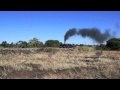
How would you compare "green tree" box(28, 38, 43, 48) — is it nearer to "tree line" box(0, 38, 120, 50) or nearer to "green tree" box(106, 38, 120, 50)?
"tree line" box(0, 38, 120, 50)

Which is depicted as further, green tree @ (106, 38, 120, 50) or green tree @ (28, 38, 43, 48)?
green tree @ (28, 38, 43, 48)

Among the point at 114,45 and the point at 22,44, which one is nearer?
the point at 114,45

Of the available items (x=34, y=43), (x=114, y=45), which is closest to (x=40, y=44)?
(x=34, y=43)

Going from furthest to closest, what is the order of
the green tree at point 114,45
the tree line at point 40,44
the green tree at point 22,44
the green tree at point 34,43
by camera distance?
the green tree at point 34,43 → the green tree at point 22,44 → the tree line at point 40,44 → the green tree at point 114,45

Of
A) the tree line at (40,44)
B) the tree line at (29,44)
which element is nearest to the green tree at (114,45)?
the tree line at (40,44)

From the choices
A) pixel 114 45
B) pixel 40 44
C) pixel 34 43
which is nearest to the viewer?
pixel 114 45

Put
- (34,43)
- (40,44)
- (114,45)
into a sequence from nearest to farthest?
(114,45) < (40,44) < (34,43)

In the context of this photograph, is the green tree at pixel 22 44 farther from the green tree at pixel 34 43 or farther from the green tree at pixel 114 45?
the green tree at pixel 114 45

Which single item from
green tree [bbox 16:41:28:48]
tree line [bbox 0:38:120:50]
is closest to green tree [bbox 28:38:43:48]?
tree line [bbox 0:38:120:50]

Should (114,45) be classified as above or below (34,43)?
below

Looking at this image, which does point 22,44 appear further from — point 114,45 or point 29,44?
point 114,45
